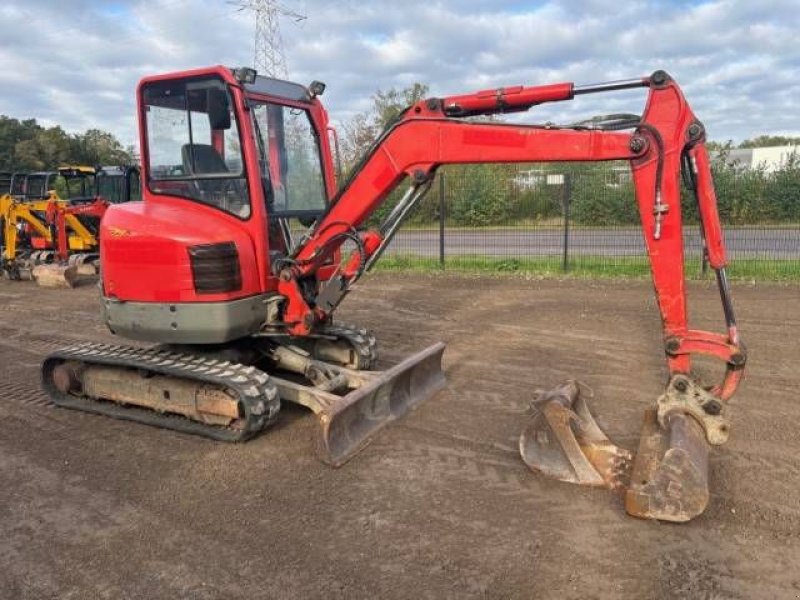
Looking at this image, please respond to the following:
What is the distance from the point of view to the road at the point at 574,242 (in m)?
13.3

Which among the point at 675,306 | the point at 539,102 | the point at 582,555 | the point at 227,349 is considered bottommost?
the point at 582,555

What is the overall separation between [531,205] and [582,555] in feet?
39.2

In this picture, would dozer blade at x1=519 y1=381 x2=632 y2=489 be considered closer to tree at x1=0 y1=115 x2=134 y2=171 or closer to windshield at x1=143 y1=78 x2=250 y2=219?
windshield at x1=143 y1=78 x2=250 y2=219

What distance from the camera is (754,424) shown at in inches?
199

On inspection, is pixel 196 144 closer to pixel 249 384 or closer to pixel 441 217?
pixel 249 384

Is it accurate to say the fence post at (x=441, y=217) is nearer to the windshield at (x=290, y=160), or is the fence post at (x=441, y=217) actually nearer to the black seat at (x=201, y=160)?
the windshield at (x=290, y=160)

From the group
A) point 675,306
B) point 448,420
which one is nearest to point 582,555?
point 675,306

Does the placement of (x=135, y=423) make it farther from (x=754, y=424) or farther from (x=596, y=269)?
(x=596, y=269)

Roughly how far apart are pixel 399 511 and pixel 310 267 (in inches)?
86.1

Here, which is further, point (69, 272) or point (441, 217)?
point (441, 217)

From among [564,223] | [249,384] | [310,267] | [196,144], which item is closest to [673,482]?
[249,384]

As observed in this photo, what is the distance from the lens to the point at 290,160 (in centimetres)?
580

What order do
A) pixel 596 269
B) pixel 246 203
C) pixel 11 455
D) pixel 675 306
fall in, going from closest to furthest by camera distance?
1. pixel 675 306
2. pixel 11 455
3. pixel 246 203
4. pixel 596 269

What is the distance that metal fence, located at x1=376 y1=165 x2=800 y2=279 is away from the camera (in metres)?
13.3
